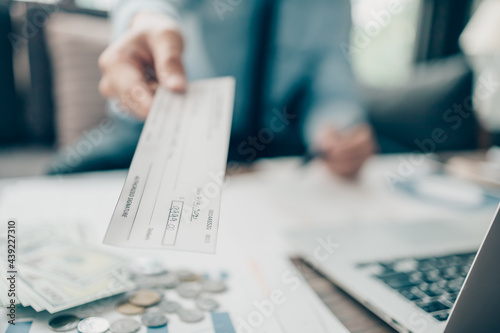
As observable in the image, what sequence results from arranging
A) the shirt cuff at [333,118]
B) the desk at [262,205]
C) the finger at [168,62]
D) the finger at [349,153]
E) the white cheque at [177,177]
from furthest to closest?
the shirt cuff at [333,118] < the finger at [349,153] < the desk at [262,205] < the finger at [168,62] < the white cheque at [177,177]

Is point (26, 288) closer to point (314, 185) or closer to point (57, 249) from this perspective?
point (57, 249)

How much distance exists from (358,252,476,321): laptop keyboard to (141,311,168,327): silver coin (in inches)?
8.9

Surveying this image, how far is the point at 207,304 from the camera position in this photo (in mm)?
345

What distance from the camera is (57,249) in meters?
0.42

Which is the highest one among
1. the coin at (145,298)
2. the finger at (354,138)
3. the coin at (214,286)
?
the finger at (354,138)

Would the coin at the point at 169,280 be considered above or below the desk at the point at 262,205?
above

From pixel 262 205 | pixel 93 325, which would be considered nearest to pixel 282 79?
pixel 262 205

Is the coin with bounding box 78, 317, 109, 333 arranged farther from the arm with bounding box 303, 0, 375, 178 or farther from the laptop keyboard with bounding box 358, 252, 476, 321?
the arm with bounding box 303, 0, 375, 178

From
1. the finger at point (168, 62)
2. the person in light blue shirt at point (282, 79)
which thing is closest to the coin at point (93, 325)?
the finger at point (168, 62)

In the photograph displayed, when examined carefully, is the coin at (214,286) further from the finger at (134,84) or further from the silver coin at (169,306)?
the finger at (134,84)

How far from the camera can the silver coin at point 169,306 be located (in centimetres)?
33

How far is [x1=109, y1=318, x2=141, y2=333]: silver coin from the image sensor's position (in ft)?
Result: 0.97

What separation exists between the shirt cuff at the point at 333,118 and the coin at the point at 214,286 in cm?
67

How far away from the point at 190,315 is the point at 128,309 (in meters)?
0.05
